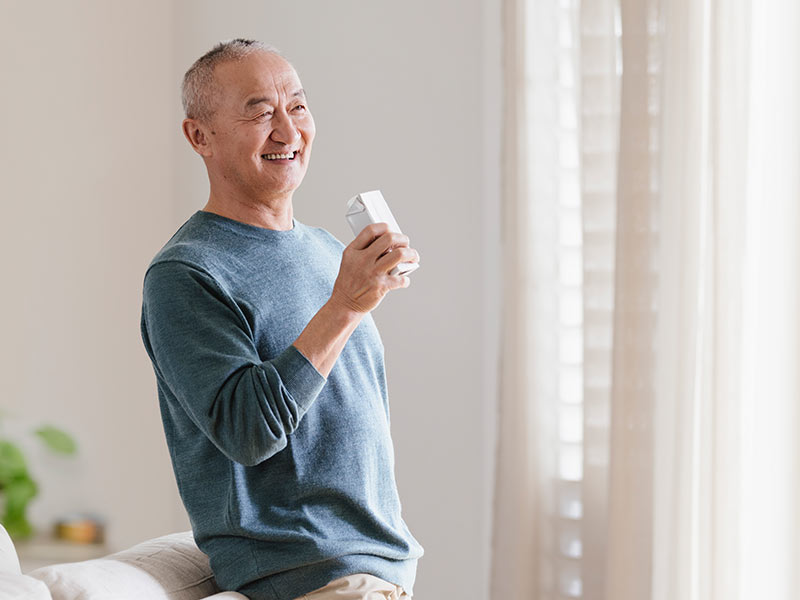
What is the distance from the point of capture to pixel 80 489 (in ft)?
12.0

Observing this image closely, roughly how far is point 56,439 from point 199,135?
2.29 meters

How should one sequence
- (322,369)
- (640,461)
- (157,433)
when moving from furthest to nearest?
(157,433)
(640,461)
(322,369)

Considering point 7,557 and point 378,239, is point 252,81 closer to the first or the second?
point 378,239

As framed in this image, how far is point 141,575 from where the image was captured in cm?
146

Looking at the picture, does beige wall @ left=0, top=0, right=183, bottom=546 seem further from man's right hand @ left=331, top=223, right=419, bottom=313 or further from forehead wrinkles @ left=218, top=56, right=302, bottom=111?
man's right hand @ left=331, top=223, right=419, bottom=313

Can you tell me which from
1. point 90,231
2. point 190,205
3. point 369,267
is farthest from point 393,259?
point 90,231

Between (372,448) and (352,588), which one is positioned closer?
(352,588)

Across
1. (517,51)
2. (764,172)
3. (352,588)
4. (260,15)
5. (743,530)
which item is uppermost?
(260,15)

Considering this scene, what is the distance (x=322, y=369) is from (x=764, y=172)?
125cm

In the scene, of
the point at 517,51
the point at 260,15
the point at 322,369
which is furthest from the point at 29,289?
the point at 322,369

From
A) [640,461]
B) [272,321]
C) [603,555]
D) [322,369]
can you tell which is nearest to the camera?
[322,369]

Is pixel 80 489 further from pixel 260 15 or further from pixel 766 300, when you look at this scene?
pixel 766 300

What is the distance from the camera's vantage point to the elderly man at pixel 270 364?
4.21 ft

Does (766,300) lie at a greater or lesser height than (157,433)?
greater
